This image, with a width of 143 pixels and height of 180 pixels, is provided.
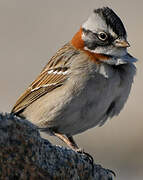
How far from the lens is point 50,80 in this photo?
9.51 metres

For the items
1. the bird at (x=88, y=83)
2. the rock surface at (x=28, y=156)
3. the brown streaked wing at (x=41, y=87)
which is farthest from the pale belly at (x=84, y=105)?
the rock surface at (x=28, y=156)

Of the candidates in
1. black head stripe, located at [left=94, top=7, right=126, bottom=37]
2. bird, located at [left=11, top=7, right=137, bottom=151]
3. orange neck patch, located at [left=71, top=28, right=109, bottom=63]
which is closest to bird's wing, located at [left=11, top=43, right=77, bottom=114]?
bird, located at [left=11, top=7, right=137, bottom=151]

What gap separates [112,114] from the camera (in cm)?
923

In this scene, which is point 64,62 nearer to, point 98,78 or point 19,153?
point 98,78

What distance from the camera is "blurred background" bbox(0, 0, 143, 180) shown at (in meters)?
13.7

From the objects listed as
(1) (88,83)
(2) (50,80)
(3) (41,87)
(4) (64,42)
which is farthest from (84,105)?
(4) (64,42)

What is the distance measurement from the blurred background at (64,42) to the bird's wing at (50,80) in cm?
318

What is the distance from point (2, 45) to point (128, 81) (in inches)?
291

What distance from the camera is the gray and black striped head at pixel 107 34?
29.8 feet

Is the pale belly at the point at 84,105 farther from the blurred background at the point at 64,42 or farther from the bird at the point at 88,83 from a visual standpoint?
the blurred background at the point at 64,42

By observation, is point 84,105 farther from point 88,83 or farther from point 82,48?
point 82,48

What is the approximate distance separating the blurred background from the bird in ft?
11.1

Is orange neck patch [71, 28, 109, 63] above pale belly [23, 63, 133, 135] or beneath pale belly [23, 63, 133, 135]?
above

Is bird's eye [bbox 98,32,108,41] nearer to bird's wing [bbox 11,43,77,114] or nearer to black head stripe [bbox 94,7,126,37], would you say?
black head stripe [bbox 94,7,126,37]
